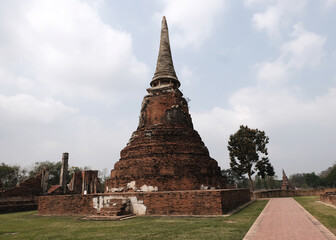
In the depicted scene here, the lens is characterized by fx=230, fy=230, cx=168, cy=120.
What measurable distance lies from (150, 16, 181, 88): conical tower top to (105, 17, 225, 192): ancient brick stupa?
75 millimetres

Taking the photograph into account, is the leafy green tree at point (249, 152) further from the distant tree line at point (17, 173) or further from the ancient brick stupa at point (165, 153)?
the distant tree line at point (17, 173)

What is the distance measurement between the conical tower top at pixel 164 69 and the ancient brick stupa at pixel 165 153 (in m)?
0.07

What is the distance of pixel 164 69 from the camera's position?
17578 mm

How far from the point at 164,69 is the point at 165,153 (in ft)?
24.7

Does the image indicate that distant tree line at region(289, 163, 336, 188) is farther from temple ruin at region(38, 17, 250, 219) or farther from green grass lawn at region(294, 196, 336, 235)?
temple ruin at region(38, 17, 250, 219)

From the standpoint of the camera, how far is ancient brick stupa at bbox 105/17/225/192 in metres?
11.7

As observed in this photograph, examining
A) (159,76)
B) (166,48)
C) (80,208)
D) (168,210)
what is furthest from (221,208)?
(166,48)

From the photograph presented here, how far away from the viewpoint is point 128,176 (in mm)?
12266

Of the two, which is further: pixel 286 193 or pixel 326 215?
pixel 286 193

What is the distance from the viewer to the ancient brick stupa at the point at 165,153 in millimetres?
11703

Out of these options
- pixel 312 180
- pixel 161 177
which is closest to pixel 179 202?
pixel 161 177

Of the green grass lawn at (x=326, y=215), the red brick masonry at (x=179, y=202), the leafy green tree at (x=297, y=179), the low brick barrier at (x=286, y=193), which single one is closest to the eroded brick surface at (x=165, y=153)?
the red brick masonry at (x=179, y=202)

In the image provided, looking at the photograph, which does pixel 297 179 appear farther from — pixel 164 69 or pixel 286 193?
pixel 164 69

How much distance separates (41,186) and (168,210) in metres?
15.4
